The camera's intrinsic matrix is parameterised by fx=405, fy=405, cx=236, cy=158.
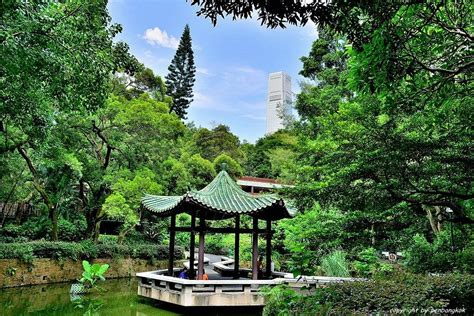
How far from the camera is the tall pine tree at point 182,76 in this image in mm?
37531

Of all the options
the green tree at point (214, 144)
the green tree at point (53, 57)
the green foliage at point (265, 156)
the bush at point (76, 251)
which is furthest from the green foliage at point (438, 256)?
the green tree at point (214, 144)

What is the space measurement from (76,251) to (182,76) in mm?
25656

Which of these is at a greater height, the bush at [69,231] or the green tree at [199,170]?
the green tree at [199,170]

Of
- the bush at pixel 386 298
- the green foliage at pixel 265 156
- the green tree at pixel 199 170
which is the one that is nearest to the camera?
the bush at pixel 386 298

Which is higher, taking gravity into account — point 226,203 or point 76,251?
point 226,203

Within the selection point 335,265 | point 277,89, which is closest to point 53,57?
point 335,265

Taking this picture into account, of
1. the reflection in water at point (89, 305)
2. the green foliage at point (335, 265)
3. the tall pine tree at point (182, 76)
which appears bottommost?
the reflection in water at point (89, 305)

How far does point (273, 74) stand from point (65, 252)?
52338 mm

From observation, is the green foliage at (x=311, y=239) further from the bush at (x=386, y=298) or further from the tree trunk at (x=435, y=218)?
the tree trunk at (x=435, y=218)

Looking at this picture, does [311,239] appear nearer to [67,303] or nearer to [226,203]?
[226,203]

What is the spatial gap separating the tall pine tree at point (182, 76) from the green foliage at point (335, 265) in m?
28.5

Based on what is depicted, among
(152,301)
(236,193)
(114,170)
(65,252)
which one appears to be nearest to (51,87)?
(236,193)

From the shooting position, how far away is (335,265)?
432 inches

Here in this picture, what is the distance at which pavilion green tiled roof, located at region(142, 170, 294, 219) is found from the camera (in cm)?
964
